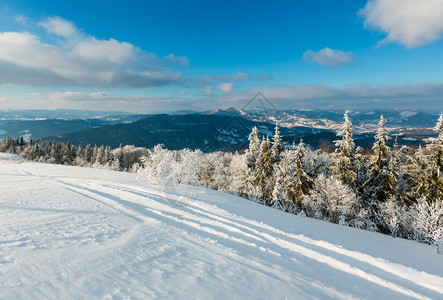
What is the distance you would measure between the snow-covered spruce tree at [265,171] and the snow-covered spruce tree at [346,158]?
9.14 m

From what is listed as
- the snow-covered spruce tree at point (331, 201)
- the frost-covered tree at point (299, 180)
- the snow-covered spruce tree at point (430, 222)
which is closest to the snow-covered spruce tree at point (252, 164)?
the frost-covered tree at point (299, 180)

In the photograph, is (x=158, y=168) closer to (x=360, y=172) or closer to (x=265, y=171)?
(x=265, y=171)

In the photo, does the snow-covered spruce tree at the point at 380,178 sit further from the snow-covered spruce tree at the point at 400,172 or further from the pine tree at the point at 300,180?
the pine tree at the point at 300,180

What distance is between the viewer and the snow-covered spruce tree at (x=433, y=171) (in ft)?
64.7

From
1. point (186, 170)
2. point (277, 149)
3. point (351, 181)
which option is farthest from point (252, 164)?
point (351, 181)

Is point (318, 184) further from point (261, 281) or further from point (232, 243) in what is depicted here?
point (261, 281)

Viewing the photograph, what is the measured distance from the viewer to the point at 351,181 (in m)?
24.0

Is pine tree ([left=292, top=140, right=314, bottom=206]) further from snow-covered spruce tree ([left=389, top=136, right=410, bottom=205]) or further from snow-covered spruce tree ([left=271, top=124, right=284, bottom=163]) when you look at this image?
snow-covered spruce tree ([left=389, top=136, right=410, bottom=205])

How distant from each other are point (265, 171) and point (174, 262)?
2617 centimetres

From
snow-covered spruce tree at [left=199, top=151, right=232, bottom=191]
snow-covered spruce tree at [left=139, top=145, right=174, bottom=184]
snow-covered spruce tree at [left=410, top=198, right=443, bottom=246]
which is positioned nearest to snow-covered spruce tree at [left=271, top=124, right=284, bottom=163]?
snow-covered spruce tree at [left=199, top=151, right=232, bottom=191]

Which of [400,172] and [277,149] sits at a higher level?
[277,149]

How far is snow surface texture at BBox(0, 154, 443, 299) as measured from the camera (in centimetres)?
481

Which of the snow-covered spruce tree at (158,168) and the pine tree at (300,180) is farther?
the pine tree at (300,180)

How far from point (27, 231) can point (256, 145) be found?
1124 inches
